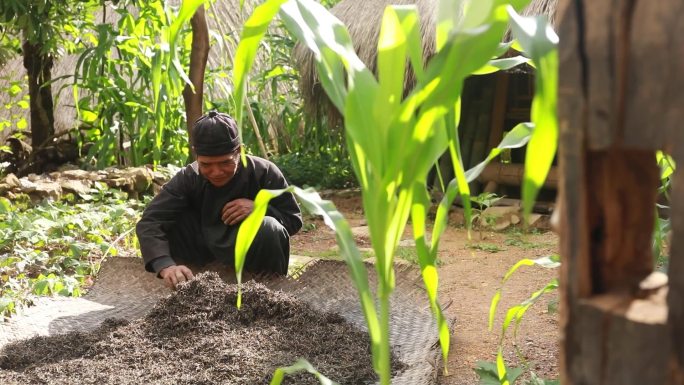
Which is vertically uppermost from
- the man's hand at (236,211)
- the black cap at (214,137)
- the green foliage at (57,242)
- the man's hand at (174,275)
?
the black cap at (214,137)

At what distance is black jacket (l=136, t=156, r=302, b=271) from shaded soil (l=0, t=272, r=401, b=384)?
0.51 m

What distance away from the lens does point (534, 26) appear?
1.03 meters

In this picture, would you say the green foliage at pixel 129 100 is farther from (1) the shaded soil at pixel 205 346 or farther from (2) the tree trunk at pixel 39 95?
(1) the shaded soil at pixel 205 346

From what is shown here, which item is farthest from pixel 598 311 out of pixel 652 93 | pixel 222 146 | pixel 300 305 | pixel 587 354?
pixel 222 146

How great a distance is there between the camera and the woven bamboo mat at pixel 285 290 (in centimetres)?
289

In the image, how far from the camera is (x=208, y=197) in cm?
361

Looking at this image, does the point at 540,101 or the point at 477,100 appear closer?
the point at 540,101

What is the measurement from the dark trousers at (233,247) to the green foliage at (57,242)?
0.48 metres

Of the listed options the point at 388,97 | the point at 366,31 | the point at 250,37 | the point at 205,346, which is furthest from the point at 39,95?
the point at 388,97

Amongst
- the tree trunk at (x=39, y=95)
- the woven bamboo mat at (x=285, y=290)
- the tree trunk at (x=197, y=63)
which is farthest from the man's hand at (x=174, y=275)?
the tree trunk at (x=39, y=95)

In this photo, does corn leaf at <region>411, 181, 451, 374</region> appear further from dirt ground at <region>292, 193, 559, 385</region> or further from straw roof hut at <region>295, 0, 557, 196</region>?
straw roof hut at <region>295, 0, 557, 196</region>

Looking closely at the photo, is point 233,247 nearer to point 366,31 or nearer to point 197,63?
point 197,63

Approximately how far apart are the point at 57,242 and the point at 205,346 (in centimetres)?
216

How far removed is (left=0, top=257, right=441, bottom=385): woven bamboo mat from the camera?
9.47 ft
